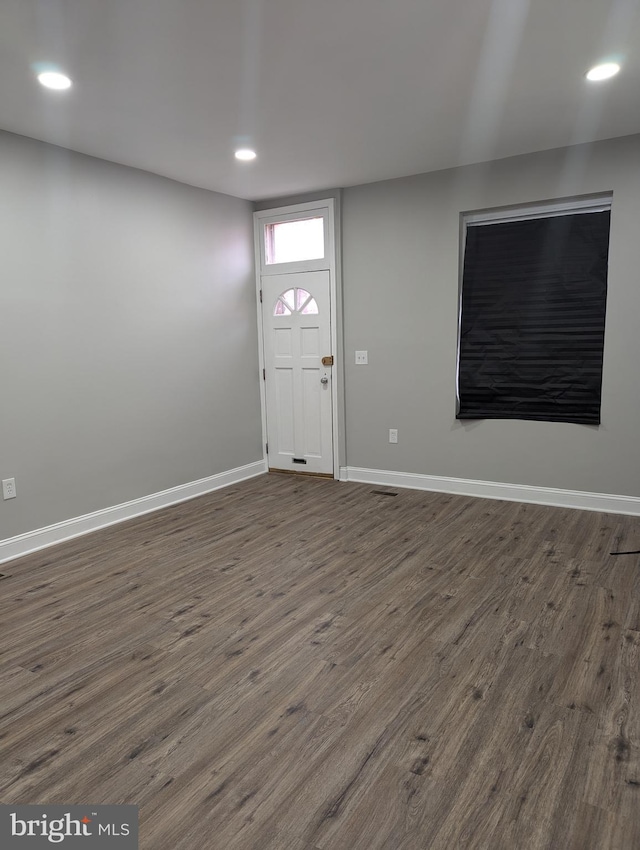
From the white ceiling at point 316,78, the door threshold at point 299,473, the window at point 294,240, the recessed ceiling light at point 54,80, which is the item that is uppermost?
the white ceiling at point 316,78

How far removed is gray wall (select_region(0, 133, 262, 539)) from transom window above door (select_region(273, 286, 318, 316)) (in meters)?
0.31

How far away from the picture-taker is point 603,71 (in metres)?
2.75

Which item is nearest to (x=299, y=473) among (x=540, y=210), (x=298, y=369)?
(x=298, y=369)

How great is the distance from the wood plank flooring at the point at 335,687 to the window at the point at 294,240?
2665 mm

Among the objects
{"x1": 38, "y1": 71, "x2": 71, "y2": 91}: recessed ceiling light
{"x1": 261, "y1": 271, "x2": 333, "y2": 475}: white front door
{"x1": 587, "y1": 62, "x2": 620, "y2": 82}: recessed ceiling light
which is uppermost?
{"x1": 587, "y1": 62, "x2": 620, "y2": 82}: recessed ceiling light

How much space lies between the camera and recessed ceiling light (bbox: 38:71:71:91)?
261cm

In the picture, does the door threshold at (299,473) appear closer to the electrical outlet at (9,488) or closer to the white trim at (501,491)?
the white trim at (501,491)

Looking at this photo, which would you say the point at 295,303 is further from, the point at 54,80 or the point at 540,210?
the point at 54,80

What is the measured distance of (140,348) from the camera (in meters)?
4.25

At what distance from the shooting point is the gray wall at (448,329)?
388 cm

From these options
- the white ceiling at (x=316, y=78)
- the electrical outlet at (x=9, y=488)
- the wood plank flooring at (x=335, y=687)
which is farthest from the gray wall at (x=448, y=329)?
the electrical outlet at (x=9, y=488)

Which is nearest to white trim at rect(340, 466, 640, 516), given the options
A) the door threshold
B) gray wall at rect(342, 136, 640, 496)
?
gray wall at rect(342, 136, 640, 496)

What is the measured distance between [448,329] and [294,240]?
170cm

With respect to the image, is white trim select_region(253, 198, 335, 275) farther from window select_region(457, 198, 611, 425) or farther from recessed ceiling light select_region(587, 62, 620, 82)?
recessed ceiling light select_region(587, 62, 620, 82)
